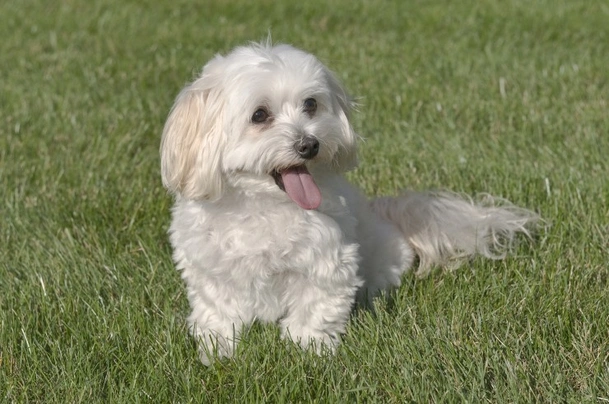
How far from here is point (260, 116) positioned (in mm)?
3441

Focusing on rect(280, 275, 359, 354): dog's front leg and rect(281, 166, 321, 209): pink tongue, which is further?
rect(280, 275, 359, 354): dog's front leg

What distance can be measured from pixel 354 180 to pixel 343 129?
5.22ft

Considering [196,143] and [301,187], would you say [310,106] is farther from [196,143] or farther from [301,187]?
[196,143]

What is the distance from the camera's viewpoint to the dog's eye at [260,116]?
3.42 m

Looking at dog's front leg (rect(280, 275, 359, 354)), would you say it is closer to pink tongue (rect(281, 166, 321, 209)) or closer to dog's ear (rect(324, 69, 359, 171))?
pink tongue (rect(281, 166, 321, 209))

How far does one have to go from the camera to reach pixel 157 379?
3.16 meters

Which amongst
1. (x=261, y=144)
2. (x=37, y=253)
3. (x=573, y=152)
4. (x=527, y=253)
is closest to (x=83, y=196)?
(x=37, y=253)

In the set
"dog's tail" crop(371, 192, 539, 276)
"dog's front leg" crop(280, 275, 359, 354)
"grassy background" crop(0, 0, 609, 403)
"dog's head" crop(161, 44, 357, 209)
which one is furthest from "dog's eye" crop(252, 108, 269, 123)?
"dog's tail" crop(371, 192, 539, 276)

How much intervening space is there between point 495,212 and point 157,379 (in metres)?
1.85

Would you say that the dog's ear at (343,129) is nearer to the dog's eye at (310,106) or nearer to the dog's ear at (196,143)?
the dog's eye at (310,106)

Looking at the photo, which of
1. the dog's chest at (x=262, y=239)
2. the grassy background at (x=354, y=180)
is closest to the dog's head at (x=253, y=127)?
the dog's chest at (x=262, y=239)

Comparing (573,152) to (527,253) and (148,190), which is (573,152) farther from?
(148,190)

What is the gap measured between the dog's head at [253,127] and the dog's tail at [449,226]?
2.65 ft

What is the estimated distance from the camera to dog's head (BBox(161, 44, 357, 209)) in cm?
334
